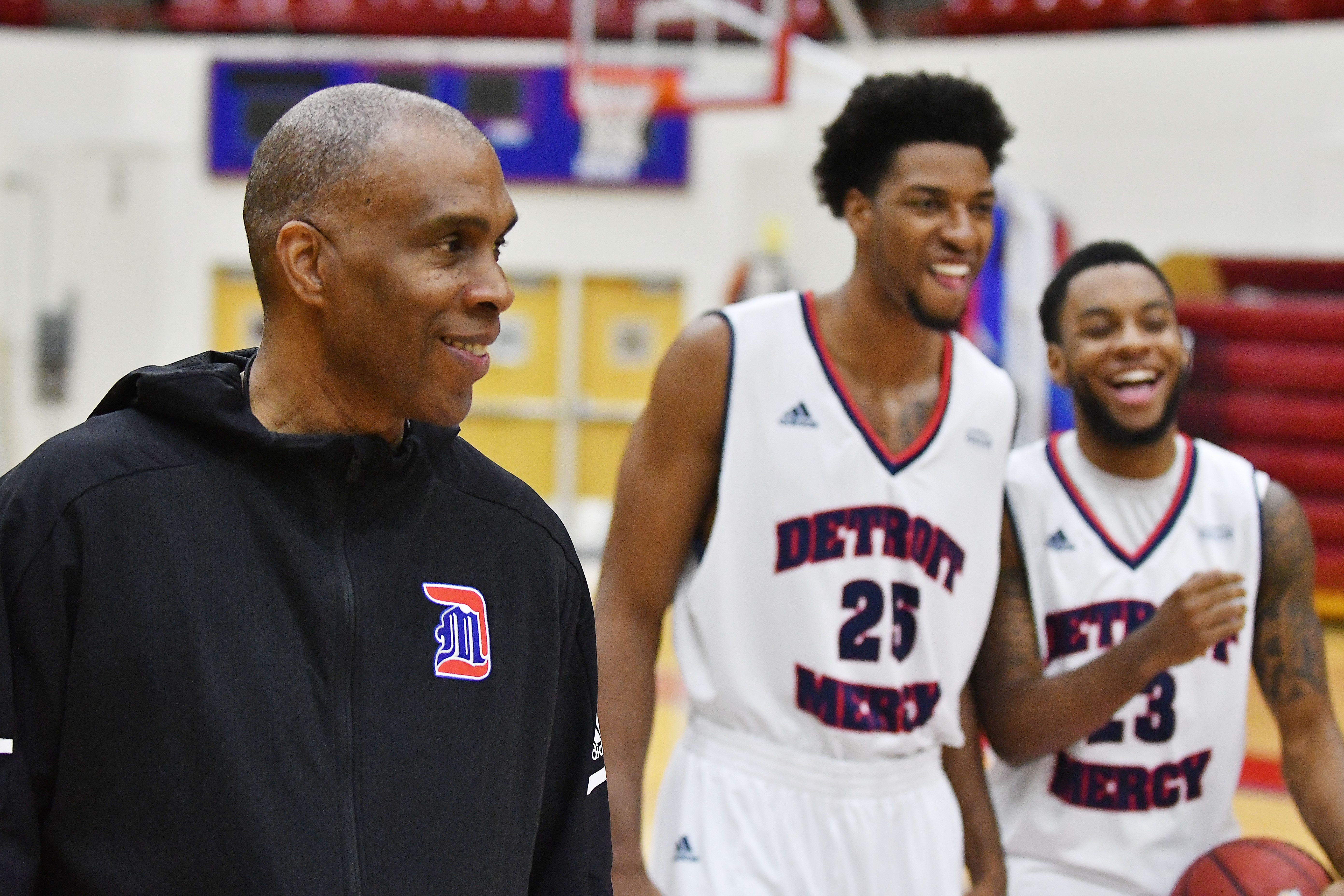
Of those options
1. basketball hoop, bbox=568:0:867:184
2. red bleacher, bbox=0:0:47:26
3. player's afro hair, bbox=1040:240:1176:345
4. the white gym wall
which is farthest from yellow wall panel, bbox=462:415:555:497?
player's afro hair, bbox=1040:240:1176:345

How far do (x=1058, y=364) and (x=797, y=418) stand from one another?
71cm

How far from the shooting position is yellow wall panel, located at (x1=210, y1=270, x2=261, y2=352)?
40.9ft

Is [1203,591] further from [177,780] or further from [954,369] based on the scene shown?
[177,780]

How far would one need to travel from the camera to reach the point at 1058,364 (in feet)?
9.46

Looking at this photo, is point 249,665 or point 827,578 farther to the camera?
point 827,578

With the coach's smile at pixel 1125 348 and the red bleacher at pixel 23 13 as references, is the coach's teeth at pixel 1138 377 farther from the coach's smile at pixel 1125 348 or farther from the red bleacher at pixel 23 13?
the red bleacher at pixel 23 13

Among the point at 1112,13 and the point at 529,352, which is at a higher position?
the point at 1112,13

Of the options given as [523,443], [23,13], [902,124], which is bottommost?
[523,443]

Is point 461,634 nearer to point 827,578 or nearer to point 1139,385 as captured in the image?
point 827,578

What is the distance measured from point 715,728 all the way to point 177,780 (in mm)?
1384

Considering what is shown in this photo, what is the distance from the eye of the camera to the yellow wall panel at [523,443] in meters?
12.5

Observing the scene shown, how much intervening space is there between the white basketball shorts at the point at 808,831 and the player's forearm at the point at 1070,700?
0.69 feet

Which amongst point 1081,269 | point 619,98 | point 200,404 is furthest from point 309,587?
point 619,98

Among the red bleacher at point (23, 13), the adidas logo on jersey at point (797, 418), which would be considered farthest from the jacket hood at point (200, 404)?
the red bleacher at point (23, 13)
